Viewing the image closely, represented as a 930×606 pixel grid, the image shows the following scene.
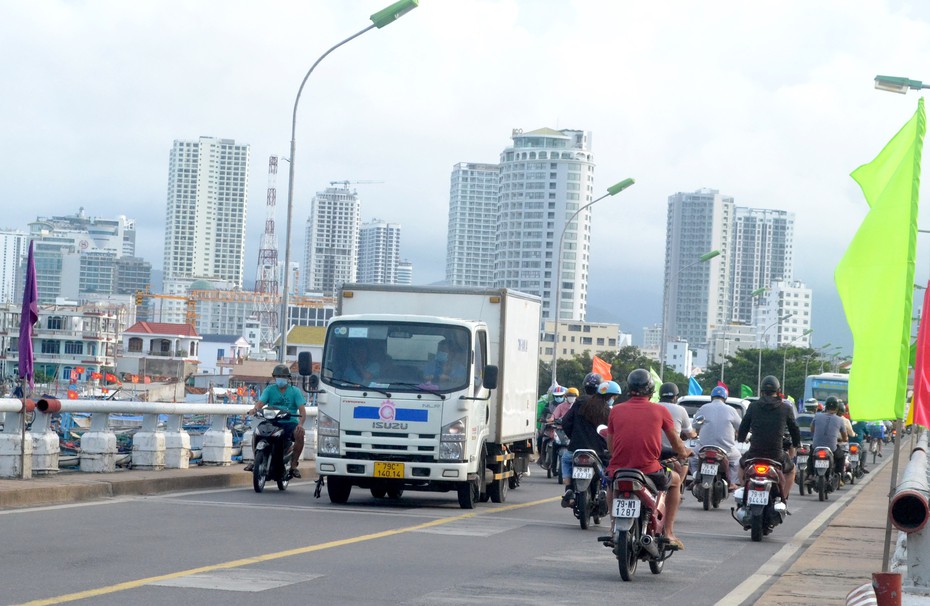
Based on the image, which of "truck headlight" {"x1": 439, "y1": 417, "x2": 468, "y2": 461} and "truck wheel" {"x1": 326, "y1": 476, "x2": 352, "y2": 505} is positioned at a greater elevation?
"truck headlight" {"x1": 439, "y1": 417, "x2": 468, "y2": 461}

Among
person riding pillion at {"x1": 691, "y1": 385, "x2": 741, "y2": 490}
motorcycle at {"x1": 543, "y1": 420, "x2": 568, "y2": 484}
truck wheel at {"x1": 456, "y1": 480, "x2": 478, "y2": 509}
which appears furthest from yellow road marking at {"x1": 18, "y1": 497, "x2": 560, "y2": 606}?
motorcycle at {"x1": 543, "y1": 420, "x2": 568, "y2": 484}

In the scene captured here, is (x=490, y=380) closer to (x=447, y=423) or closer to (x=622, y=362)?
(x=447, y=423)

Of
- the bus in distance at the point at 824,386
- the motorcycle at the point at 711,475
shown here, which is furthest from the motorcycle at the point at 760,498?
the bus in distance at the point at 824,386

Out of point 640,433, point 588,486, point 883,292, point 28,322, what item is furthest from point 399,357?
point 883,292

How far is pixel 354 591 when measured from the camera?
32.1ft

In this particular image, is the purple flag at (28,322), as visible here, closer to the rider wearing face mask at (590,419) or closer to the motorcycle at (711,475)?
the rider wearing face mask at (590,419)

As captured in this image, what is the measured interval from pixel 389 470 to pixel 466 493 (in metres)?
1.16

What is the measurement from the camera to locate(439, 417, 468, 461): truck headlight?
17.3 meters

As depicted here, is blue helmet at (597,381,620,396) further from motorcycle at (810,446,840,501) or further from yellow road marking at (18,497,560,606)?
motorcycle at (810,446,840,501)

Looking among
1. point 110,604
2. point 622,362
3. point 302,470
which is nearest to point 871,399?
point 110,604

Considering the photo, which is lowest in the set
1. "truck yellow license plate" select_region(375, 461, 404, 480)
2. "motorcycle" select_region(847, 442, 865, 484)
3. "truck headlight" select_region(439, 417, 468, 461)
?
"motorcycle" select_region(847, 442, 865, 484)

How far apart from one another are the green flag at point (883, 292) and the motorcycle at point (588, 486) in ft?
19.8

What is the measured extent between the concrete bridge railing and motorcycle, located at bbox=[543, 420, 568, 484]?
5.45 m

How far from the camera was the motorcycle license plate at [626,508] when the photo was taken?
441 inches
